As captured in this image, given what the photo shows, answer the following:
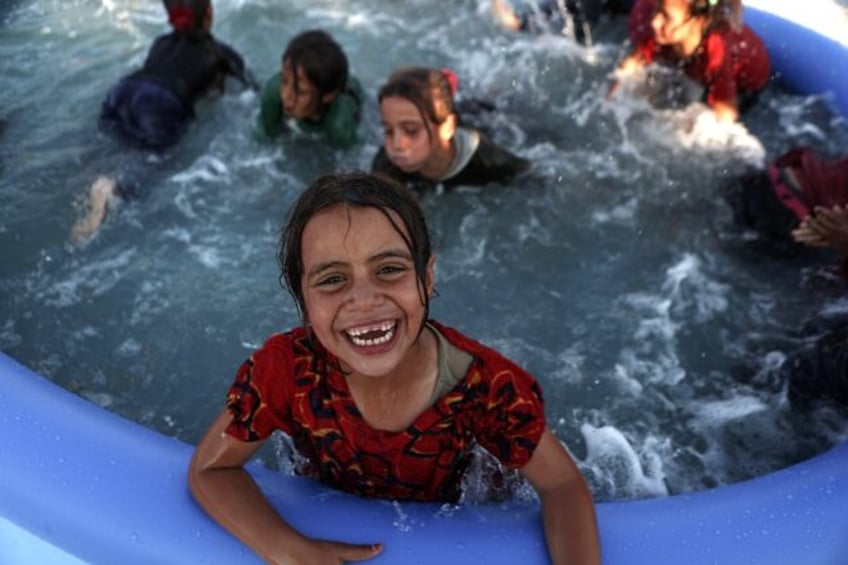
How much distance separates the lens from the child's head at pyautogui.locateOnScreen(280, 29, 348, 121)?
9.51 ft

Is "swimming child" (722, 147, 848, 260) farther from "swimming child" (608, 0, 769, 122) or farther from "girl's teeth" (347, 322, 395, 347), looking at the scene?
"girl's teeth" (347, 322, 395, 347)

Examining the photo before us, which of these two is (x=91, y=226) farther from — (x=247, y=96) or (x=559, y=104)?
(x=559, y=104)

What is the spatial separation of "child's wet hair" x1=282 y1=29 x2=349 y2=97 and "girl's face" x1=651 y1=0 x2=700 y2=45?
1173mm

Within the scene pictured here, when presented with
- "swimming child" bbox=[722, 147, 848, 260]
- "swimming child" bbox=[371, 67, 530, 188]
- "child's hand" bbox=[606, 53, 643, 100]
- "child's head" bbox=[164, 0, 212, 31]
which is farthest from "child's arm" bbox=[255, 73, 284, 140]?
"swimming child" bbox=[722, 147, 848, 260]

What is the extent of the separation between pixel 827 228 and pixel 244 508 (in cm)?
170

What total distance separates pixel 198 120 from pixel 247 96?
266 millimetres

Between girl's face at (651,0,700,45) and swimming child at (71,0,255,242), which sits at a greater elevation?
girl's face at (651,0,700,45)

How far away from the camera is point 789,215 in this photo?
2.76m

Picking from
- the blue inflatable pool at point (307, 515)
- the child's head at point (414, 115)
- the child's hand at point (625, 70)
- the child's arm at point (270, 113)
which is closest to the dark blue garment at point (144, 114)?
the child's arm at point (270, 113)

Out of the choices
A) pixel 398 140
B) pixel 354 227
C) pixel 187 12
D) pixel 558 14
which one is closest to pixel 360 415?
pixel 354 227

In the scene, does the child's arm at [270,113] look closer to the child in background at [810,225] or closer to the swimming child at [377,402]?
the child in background at [810,225]

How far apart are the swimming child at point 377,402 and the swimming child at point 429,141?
1.11 metres

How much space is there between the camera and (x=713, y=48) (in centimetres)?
315

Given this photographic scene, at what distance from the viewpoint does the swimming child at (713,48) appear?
10.2ft
